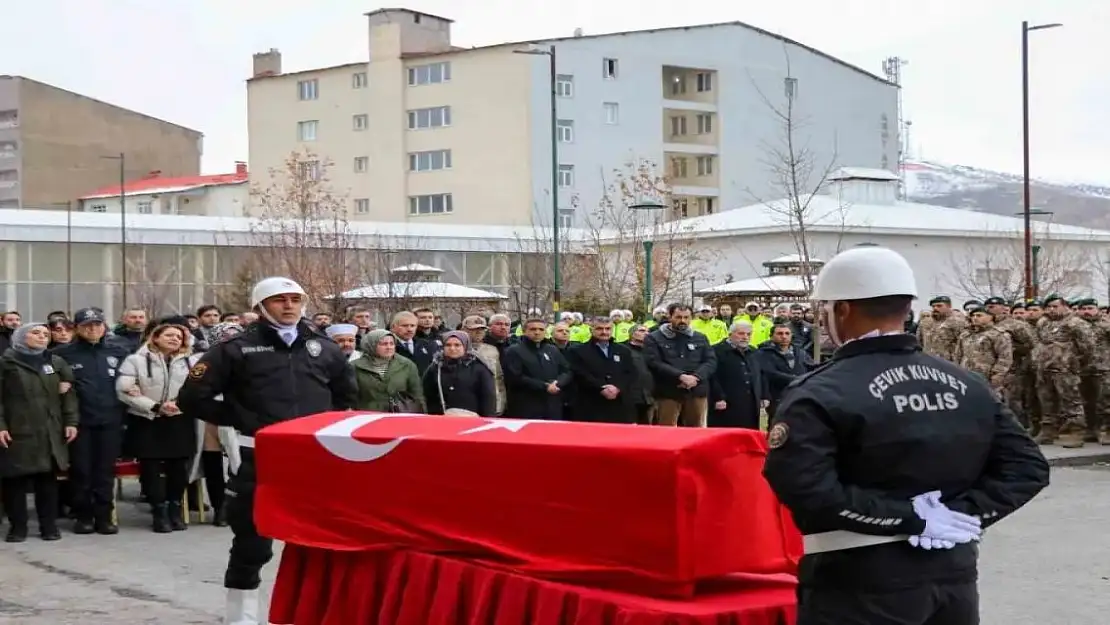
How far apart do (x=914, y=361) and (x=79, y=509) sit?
33.1 feet

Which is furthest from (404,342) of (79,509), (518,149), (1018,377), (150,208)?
(150,208)

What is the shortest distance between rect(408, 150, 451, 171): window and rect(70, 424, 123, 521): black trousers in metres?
55.0

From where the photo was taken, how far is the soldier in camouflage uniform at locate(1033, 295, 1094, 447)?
752 inches

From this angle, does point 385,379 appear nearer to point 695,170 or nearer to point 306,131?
point 695,170

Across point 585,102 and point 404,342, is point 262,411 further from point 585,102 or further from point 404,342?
point 585,102

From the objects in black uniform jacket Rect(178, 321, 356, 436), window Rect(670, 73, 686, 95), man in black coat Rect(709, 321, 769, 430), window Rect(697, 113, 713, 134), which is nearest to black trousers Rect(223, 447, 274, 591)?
black uniform jacket Rect(178, 321, 356, 436)

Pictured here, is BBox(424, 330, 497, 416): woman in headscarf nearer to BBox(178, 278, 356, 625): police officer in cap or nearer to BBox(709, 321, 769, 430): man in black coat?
BBox(709, 321, 769, 430): man in black coat

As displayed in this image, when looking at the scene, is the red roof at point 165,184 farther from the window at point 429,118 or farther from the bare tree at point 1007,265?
the bare tree at point 1007,265

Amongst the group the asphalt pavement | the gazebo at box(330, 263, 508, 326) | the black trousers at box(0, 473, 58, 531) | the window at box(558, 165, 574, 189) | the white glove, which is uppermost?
the window at box(558, 165, 574, 189)

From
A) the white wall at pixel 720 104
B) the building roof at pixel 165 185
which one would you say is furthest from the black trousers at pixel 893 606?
the building roof at pixel 165 185

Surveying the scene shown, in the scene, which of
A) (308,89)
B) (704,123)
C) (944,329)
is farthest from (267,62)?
(944,329)

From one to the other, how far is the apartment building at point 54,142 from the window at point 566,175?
24112 millimetres

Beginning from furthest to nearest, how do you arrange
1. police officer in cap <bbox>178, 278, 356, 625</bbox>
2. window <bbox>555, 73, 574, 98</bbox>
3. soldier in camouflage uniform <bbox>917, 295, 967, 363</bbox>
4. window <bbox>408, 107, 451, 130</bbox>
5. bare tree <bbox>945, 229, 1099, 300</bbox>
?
window <bbox>408, 107, 451, 130</bbox> < window <bbox>555, 73, 574, 98</bbox> < bare tree <bbox>945, 229, 1099, 300</bbox> < soldier in camouflage uniform <bbox>917, 295, 967, 363</bbox> < police officer in cap <bbox>178, 278, 356, 625</bbox>

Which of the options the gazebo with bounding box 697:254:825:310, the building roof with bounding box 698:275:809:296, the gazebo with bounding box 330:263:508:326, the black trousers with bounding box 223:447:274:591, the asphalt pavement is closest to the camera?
the black trousers with bounding box 223:447:274:591
